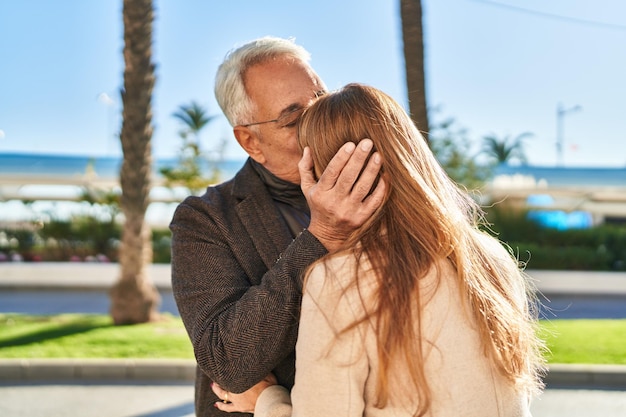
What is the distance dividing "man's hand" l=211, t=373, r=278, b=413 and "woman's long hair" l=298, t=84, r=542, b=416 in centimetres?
53

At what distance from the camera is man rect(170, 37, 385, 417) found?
1885mm

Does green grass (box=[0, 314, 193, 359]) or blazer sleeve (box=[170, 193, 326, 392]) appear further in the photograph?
green grass (box=[0, 314, 193, 359])

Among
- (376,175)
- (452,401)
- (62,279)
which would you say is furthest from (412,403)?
(62,279)

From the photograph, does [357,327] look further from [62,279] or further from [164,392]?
[62,279]

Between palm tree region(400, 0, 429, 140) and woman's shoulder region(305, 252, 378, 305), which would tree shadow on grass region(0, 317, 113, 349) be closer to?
palm tree region(400, 0, 429, 140)

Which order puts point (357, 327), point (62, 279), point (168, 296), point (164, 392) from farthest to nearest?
point (62, 279), point (168, 296), point (164, 392), point (357, 327)

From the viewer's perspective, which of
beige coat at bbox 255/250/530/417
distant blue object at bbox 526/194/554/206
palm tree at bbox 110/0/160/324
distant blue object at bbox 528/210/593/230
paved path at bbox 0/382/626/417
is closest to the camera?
beige coat at bbox 255/250/530/417

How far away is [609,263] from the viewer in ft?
73.0

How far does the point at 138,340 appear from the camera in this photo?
898cm

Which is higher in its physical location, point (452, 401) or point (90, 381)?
point (452, 401)

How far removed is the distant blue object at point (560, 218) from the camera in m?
23.5

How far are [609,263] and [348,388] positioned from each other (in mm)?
22388

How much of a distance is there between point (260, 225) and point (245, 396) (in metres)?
0.54

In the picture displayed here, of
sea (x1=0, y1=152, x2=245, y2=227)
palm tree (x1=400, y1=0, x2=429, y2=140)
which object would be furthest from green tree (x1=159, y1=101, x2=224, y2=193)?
palm tree (x1=400, y1=0, x2=429, y2=140)
